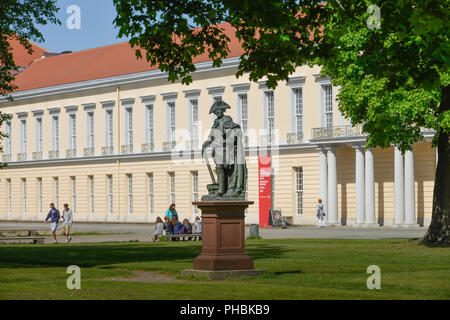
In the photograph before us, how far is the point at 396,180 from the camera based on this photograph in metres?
53.3

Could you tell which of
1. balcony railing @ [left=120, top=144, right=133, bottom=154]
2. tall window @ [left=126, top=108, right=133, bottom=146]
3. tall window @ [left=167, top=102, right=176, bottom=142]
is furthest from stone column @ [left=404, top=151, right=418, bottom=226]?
tall window @ [left=126, top=108, right=133, bottom=146]

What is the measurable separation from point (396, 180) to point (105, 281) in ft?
116

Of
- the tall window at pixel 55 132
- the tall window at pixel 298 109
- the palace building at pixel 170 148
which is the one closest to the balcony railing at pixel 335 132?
the palace building at pixel 170 148

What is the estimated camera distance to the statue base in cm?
2011

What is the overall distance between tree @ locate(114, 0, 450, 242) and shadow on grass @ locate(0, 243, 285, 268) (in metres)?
4.72

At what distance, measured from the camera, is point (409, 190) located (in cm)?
5256

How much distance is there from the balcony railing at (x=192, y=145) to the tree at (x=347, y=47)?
111 ft

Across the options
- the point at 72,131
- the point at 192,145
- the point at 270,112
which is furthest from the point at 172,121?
the point at 72,131

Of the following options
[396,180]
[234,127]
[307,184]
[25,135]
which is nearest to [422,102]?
[234,127]

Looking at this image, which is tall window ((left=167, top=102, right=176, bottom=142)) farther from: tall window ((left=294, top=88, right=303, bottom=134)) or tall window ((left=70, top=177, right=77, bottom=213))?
tall window ((left=70, top=177, right=77, bottom=213))

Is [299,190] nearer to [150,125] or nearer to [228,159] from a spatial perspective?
[150,125]

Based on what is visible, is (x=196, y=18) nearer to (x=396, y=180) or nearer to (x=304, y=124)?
(x=396, y=180)

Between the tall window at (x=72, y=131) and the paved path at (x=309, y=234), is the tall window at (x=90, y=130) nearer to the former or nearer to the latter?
the tall window at (x=72, y=131)

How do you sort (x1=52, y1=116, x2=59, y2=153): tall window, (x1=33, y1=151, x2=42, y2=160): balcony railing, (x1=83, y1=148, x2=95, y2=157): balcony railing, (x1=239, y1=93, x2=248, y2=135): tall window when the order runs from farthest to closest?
(x1=33, y1=151, x2=42, y2=160): balcony railing, (x1=52, y1=116, x2=59, y2=153): tall window, (x1=83, y1=148, x2=95, y2=157): balcony railing, (x1=239, y1=93, x2=248, y2=135): tall window
